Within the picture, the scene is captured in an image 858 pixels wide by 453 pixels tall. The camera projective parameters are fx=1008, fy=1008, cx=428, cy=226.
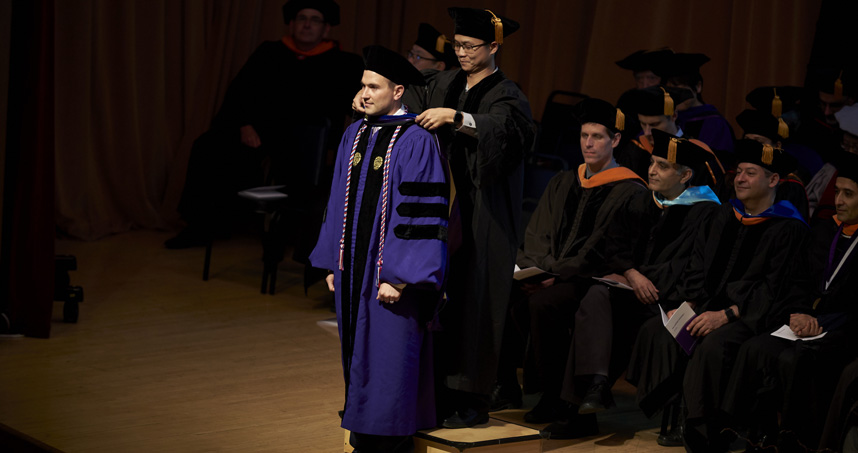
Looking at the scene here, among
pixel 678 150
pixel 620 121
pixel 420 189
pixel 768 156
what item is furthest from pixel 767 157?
pixel 420 189

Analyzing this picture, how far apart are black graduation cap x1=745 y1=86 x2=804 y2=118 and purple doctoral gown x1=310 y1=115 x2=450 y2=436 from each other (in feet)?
8.18

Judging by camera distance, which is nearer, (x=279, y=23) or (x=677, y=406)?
(x=677, y=406)

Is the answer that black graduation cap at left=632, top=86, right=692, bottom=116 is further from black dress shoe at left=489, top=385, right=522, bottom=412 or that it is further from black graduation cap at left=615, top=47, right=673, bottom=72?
black dress shoe at left=489, top=385, right=522, bottom=412

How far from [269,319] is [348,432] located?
2401 millimetres

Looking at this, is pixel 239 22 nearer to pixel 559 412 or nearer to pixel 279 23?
pixel 279 23

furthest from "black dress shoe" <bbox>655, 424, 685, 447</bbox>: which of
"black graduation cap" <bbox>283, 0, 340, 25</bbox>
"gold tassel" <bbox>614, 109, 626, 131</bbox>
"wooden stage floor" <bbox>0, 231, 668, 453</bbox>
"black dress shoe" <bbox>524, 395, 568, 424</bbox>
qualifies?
"black graduation cap" <bbox>283, 0, 340, 25</bbox>

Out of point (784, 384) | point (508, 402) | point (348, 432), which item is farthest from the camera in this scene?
point (508, 402)

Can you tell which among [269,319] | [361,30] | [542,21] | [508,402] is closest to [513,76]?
[542,21]

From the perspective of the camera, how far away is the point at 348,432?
3.57 m

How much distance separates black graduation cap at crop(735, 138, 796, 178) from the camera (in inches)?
164

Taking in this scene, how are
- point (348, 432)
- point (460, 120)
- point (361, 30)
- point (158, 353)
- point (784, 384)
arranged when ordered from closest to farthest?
point (460, 120) < point (348, 432) < point (784, 384) < point (158, 353) < point (361, 30)

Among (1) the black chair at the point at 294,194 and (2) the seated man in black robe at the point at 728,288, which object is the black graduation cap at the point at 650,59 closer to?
(2) the seated man in black robe at the point at 728,288

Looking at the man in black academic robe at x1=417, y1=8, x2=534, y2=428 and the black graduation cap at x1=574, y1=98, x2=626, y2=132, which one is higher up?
the black graduation cap at x1=574, y1=98, x2=626, y2=132

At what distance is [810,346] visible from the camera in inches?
151
